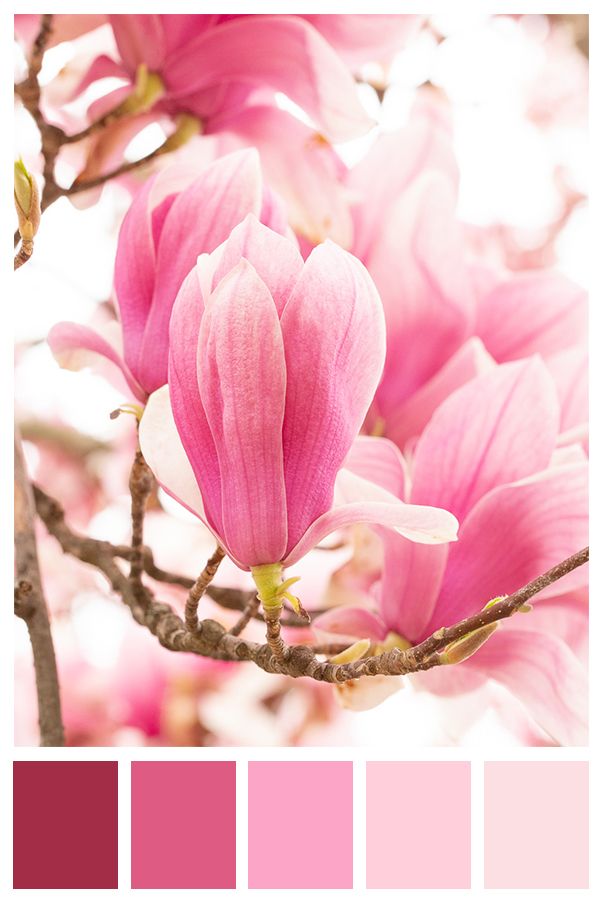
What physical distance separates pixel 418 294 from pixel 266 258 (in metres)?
0.21

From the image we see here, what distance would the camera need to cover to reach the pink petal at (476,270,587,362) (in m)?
0.56

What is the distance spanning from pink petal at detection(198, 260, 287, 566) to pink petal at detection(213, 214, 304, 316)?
0.01 m

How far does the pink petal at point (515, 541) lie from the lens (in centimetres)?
46

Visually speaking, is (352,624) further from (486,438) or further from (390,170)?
(390,170)

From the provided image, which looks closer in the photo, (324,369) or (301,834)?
(324,369)

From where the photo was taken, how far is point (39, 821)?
0.58m

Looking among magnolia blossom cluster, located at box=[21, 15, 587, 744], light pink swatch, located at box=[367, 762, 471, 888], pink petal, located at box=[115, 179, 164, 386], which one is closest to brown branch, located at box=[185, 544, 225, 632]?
magnolia blossom cluster, located at box=[21, 15, 587, 744]

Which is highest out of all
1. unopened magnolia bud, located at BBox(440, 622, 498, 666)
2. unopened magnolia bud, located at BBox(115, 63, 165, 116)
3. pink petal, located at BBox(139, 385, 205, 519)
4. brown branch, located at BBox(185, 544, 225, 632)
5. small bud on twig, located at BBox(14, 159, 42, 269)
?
unopened magnolia bud, located at BBox(115, 63, 165, 116)

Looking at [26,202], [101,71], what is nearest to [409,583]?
[26,202]

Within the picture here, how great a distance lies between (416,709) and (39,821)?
10.1 inches

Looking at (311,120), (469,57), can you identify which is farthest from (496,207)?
(311,120)

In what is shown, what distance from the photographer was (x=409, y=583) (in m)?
0.48

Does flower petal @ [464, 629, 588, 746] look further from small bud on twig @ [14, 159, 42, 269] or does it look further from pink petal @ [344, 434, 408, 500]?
small bud on twig @ [14, 159, 42, 269]
